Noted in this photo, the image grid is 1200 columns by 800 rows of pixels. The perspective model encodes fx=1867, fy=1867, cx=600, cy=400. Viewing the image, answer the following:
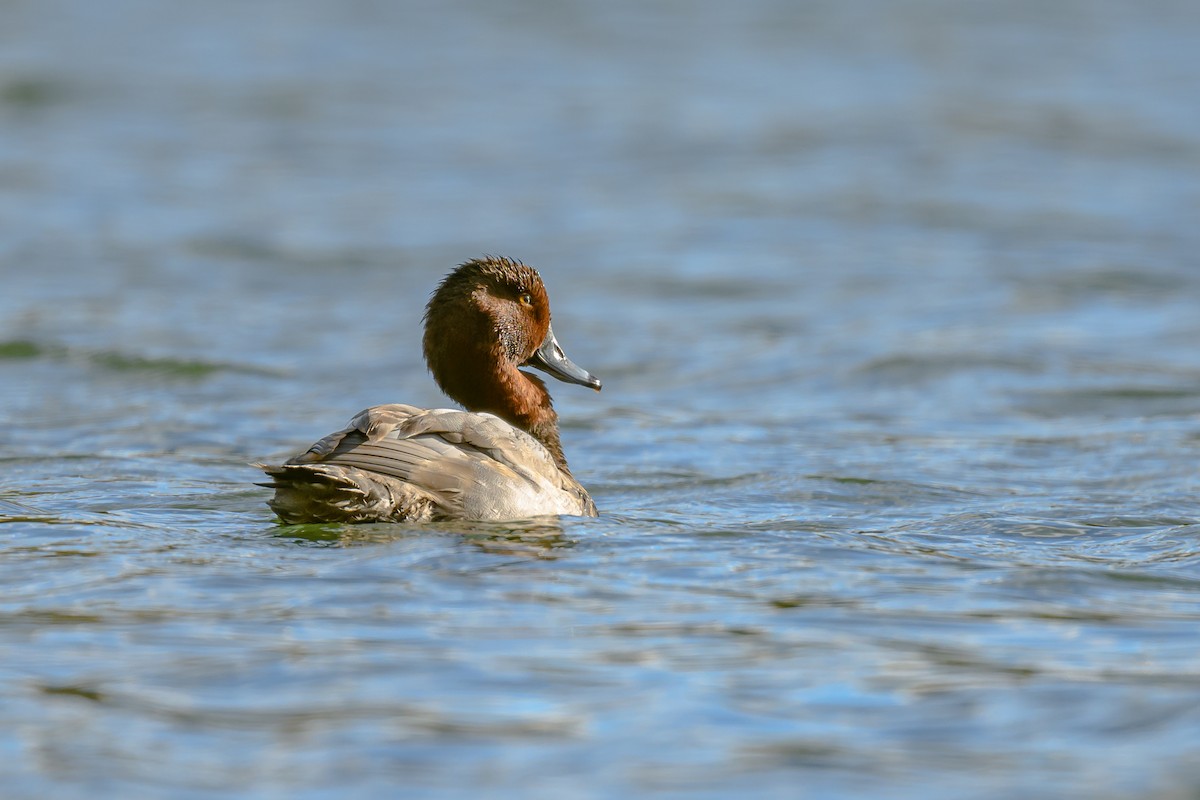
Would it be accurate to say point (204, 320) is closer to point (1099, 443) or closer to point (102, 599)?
point (1099, 443)

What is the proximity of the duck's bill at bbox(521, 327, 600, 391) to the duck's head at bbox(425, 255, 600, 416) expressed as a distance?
292mm

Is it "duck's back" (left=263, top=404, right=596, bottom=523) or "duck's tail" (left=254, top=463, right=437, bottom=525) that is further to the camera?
"duck's back" (left=263, top=404, right=596, bottom=523)

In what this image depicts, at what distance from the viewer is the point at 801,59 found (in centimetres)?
2859

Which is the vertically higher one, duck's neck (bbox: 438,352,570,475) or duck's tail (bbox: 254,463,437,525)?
duck's neck (bbox: 438,352,570,475)

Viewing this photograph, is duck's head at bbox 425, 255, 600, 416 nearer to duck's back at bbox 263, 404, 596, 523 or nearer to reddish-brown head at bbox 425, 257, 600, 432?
reddish-brown head at bbox 425, 257, 600, 432

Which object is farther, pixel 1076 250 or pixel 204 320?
pixel 1076 250

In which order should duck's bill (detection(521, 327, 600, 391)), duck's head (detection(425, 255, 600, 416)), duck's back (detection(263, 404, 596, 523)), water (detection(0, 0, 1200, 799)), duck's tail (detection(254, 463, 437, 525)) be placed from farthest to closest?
1. duck's bill (detection(521, 327, 600, 391))
2. duck's head (detection(425, 255, 600, 416))
3. duck's back (detection(263, 404, 596, 523))
4. duck's tail (detection(254, 463, 437, 525))
5. water (detection(0, 0, 1200, 799))

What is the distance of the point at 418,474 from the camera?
815 cm

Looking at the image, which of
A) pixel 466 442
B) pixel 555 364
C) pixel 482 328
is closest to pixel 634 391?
pixel 555 364

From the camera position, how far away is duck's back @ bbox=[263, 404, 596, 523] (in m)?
7.99

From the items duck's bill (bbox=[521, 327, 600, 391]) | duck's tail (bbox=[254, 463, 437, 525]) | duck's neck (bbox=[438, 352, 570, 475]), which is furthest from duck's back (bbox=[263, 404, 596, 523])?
duck's bill (bbox=[521, 327, 600, 391])

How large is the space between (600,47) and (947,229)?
36.3 ft

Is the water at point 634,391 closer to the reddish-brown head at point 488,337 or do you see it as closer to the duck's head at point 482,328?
the reddish-brown head at point 488,337

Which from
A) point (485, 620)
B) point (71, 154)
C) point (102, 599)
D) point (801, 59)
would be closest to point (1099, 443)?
point (485, 620)
